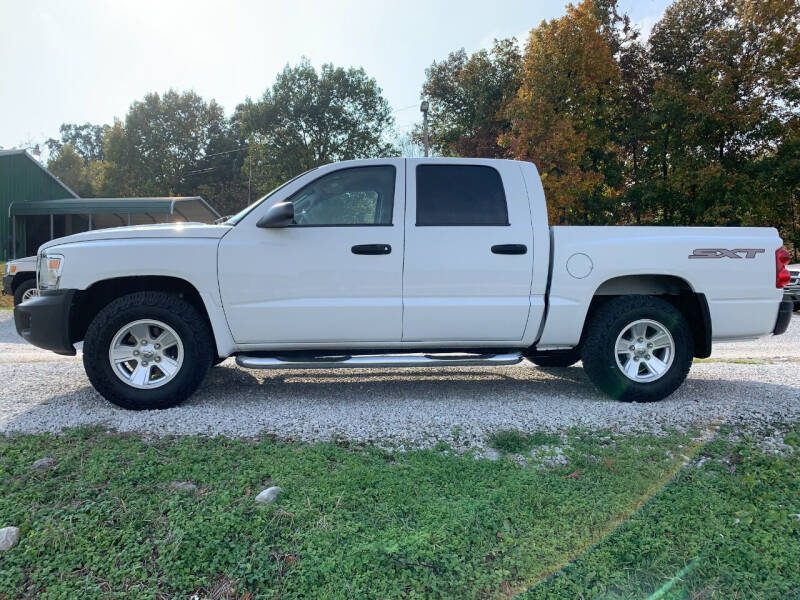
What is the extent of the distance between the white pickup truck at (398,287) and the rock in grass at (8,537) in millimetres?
1797

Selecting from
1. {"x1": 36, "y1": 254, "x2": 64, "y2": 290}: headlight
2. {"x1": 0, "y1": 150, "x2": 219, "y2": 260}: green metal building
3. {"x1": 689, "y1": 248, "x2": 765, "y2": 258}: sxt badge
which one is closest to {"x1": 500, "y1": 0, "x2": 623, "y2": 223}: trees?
{"x1": 0, "y1": 150, "x2": 219, "y2": 260}: green metal building

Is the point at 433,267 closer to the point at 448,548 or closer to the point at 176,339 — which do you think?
the point at 176,339

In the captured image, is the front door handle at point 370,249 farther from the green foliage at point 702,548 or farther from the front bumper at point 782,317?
the front bumper at point 782,317

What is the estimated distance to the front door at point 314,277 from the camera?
4.34 meters

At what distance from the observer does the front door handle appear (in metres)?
4.38

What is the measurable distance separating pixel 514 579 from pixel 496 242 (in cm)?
274

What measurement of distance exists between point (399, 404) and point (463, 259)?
1250 millimetres

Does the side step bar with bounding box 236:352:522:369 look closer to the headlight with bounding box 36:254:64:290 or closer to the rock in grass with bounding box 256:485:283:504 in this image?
the headlight with bounding box 36:254:64:290

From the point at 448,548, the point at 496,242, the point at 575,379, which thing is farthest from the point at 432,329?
the point at 448,548

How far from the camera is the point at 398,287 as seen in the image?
4.41m

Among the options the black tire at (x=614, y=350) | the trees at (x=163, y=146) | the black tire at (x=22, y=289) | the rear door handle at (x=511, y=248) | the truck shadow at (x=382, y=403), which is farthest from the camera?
the trees at (x=163, y=146)

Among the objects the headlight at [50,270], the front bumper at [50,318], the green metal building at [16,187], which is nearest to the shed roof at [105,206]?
the green metal building at [16,187]

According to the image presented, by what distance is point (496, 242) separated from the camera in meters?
4.47

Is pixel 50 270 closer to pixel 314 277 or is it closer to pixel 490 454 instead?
pixel 314 277
